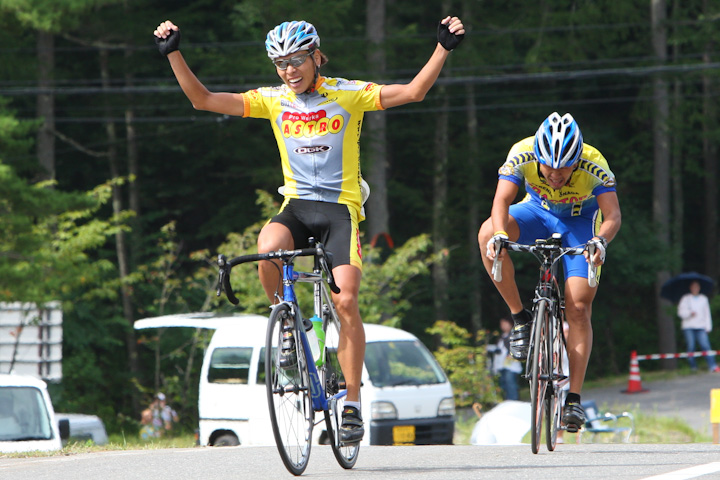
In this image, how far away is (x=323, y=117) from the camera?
666 cm

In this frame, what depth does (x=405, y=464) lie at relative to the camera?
6.97 m

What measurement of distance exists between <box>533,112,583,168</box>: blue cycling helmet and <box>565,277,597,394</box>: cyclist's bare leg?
871 mm

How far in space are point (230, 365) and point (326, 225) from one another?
9602 millimetres

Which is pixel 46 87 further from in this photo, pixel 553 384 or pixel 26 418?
pixel 553 384

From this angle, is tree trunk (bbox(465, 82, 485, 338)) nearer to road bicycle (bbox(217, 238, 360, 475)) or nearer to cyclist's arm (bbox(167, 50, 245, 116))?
cyclist's arm (bbox(167, 50, 245, 116))

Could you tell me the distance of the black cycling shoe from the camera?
7.73m

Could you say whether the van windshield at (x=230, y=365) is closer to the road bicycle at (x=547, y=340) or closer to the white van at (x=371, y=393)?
the white van at (x=371, y=393)

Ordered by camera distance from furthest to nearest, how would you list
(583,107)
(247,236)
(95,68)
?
(583,107) < (95,68) < (247,236)

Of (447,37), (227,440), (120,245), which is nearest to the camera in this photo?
(447,37)

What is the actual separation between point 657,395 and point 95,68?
1855 cm

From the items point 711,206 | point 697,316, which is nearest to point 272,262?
point 697,316

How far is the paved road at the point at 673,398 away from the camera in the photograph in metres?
19.9

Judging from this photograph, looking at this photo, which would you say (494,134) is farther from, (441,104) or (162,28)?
(162,28)

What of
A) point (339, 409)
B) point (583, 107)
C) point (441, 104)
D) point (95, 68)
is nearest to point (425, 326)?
point (441, 104)
